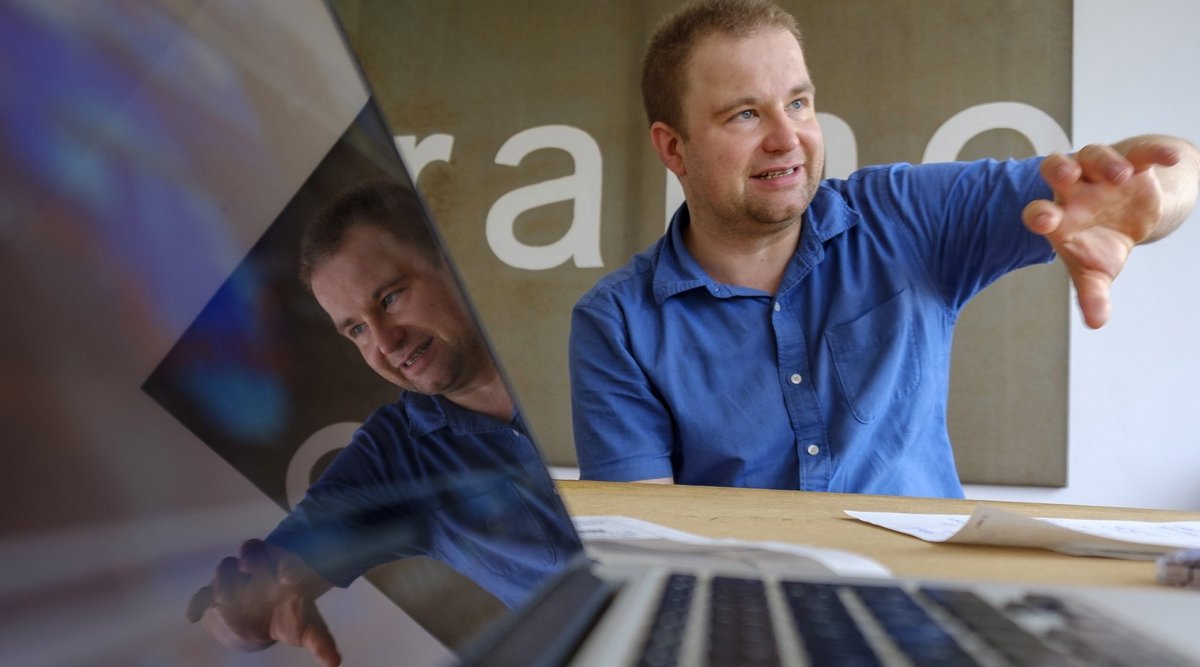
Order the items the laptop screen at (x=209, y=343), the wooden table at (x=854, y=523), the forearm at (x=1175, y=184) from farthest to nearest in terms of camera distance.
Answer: the forearm at (x=1175, y=184) → the wooden table at (x=854, y=523) → the laptop screen at (x=209, y=343)

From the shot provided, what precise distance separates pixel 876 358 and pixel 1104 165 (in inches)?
16.0

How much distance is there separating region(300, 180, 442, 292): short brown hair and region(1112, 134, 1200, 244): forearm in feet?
3.28

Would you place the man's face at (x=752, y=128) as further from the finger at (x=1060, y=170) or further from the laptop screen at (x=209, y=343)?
the laptop screen at (x=209, y=343)

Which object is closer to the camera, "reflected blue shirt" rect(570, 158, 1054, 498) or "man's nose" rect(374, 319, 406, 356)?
"man's nose" rect(374, 319, 406, 356)

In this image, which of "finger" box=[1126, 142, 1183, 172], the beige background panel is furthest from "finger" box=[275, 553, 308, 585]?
the beige background panel

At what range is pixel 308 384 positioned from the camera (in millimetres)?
226

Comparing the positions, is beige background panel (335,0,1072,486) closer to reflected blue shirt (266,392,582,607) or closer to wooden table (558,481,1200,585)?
wooden table (558,481,1200,585)

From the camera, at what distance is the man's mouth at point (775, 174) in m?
1.39

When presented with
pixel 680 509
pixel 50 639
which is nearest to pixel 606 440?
pixel 680 509

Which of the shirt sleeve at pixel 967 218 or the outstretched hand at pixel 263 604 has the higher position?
the shirt sleeve at pixel 967 218

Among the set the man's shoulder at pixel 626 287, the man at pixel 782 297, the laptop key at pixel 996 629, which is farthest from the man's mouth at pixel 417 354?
the man's shoulder at pixel 626 287

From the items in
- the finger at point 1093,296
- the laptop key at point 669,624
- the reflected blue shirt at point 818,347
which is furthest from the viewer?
the reflected blue shirt at point 818,347

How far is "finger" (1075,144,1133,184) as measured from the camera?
0.93 metres

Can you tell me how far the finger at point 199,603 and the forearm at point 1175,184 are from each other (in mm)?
1161
